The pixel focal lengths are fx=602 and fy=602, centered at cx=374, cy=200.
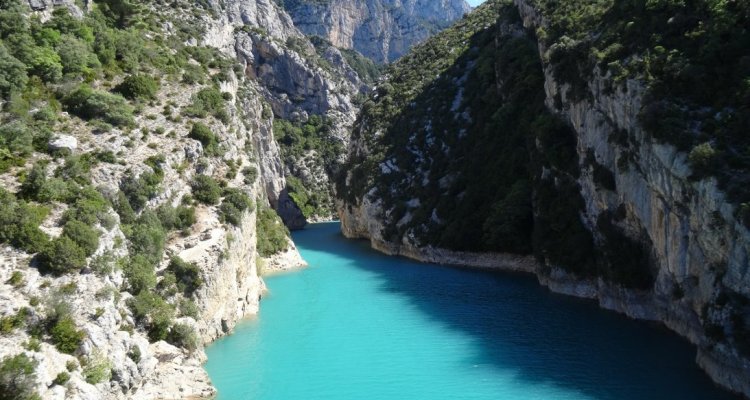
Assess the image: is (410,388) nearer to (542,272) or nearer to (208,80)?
(542,272)

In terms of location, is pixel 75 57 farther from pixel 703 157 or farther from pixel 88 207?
pixel 703 157

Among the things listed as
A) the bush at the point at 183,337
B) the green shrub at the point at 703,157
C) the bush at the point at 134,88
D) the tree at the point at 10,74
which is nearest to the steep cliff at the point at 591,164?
the green shrub at the point at 703,157

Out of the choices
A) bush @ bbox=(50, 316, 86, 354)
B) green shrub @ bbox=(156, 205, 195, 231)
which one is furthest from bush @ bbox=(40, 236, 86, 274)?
green shrub @ bbox=(156, 205, 195, 231)

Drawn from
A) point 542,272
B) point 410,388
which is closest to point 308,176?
point 542,272

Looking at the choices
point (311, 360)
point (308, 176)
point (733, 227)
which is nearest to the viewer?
point (733, 227)

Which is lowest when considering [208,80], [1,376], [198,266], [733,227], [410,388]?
[410,388]
